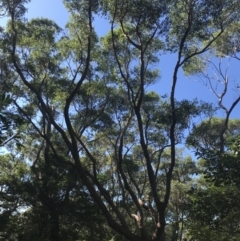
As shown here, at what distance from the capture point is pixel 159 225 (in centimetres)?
798

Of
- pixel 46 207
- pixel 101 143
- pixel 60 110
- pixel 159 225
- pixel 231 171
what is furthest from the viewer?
pixel 101 143

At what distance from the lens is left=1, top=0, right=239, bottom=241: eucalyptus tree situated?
349 inches

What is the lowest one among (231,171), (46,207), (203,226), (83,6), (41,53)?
(203,226)

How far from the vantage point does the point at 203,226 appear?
7250mm

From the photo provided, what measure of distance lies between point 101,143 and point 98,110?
435 cm

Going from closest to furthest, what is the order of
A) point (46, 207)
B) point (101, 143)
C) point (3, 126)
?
point (3, 126)
point (46, 207)
point (101, 143)

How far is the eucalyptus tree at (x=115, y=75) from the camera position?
8871 mm

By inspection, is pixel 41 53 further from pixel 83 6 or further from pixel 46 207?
pixel 46 207

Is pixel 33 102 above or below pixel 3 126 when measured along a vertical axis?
above

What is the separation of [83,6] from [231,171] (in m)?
6.47

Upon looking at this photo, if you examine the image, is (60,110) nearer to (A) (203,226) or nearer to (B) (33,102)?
(B) (33,102)

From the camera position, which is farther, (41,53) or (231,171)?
(41,53)

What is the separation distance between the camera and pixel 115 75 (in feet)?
43.4

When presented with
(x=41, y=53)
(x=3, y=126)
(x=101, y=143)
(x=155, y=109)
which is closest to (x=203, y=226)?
(x=3, y=126)
